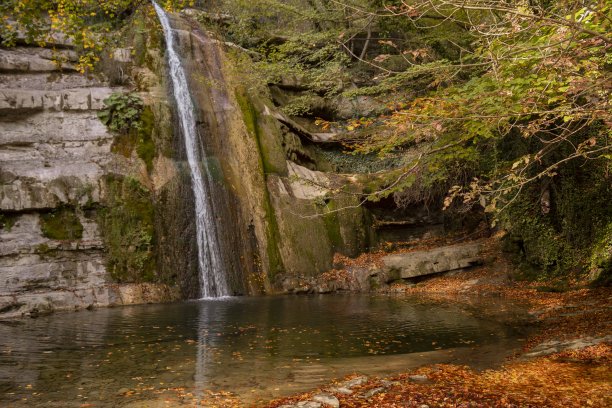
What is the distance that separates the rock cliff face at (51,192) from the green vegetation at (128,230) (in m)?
0.24

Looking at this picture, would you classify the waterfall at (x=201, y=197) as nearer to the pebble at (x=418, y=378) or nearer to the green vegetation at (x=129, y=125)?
the green vegetation at (x=129, y=125)

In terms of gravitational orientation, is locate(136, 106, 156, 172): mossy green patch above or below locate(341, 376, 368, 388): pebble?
above

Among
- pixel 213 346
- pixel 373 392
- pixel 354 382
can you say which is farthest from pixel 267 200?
pixel 373 392

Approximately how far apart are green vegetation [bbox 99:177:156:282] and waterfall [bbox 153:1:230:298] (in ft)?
4.41

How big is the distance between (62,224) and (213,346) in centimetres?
718

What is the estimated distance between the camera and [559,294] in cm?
1052

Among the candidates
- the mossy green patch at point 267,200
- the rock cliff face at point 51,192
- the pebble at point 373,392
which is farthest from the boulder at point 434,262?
the pebble at point 373,392

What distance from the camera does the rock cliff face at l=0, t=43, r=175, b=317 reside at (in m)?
11.7

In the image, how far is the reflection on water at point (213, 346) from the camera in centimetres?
555

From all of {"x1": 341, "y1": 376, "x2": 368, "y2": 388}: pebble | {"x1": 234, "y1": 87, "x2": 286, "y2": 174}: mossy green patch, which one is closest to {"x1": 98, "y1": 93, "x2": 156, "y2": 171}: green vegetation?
{"x1": 234, "y1": 87, "x2": 286, "y2": 174}: mossy green patch

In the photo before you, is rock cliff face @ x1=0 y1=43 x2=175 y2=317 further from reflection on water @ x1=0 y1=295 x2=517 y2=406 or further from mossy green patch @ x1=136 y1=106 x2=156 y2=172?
reflection on water @ x1=0 y1=295 x2=517 y2=406

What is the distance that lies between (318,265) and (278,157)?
4.09 metres

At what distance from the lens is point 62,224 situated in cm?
1260

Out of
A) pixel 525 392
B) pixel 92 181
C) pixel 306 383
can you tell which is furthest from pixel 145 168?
pixel 525 392
